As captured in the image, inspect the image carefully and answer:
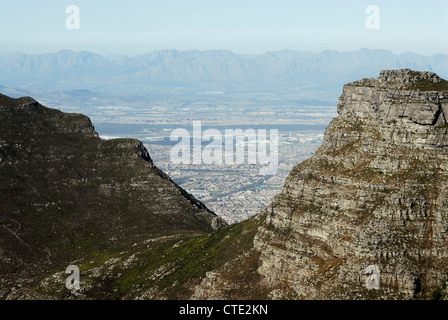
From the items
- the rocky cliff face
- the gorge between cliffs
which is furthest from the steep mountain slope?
the rocky cliff face

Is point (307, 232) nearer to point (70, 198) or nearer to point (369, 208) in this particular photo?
point (369, 208)

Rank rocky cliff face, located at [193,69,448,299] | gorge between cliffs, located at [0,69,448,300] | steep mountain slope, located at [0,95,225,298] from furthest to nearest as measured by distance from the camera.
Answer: steep mountain slope, located at [0,95,225,298]
gorge between cliffs, located at [0,69,448,300]
rocky cliff face, located at [193,69,448,299]

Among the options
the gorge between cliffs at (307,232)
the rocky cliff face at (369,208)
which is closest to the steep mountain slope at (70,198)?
the gorge between cliffs at (307,232)

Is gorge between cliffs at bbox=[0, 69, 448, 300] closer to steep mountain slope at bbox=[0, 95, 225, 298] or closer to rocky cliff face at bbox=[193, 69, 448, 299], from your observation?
rocky cliff face at bbox=[193, 69, 448, 299]

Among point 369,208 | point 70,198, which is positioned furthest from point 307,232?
point 70,198

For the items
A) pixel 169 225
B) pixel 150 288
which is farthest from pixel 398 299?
pixel 169 225
